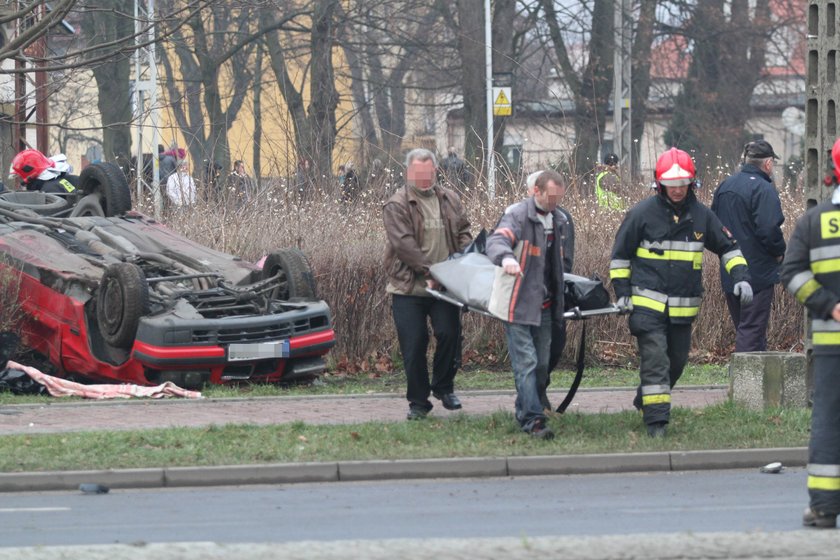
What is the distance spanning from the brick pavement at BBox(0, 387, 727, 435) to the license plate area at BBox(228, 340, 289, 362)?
0.46 m

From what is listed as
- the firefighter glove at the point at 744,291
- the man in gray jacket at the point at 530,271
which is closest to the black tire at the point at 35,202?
the man in gray jacket at the point at 530,271

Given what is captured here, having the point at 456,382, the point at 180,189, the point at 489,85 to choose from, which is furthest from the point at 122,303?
the point at 489,85

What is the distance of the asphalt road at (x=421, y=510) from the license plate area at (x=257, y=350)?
3.66m

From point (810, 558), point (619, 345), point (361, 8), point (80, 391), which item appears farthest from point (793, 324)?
point (361, 8)

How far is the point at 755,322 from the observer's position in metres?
12.3

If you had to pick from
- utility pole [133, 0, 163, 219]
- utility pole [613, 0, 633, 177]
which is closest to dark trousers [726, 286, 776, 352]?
utility pole [133, 0, 163, 219]

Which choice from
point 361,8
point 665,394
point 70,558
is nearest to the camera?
point 70,558

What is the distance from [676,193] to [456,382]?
174 inches

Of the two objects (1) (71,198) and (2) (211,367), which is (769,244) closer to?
(2) (211,367)

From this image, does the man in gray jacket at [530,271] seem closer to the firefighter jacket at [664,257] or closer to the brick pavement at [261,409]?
the firefighter jacket at [664,257]

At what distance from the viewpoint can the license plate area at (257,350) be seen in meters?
12.6

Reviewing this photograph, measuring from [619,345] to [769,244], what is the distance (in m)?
2.99

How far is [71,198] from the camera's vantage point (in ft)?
50.2

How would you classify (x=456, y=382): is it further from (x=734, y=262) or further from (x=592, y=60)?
(x=592, y=60)
